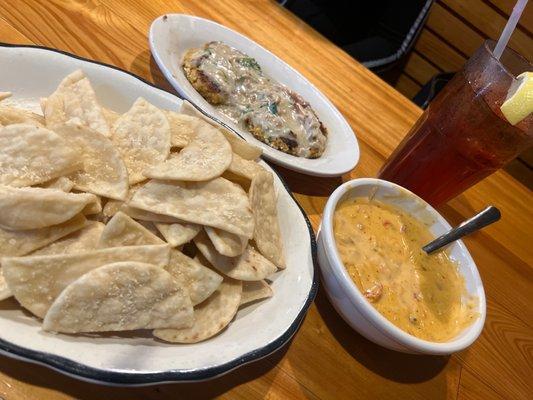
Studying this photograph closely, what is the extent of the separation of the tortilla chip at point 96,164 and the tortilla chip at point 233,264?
16 cm

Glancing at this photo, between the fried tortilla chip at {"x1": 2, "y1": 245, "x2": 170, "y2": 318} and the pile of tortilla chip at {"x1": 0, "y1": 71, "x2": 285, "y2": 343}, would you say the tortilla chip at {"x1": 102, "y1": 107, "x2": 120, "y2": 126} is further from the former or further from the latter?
the fried tortilla chip at {"x1": 2, "y1": 245, "x2": 170, "y2": 318}

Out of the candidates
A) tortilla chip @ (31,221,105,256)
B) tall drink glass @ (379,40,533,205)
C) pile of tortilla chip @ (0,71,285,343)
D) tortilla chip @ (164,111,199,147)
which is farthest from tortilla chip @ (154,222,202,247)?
tall drink glass @ (379,40,533,205)

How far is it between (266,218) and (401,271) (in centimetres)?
31

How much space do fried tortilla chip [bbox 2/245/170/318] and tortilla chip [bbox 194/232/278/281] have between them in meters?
0.10

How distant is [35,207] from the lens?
0.78m

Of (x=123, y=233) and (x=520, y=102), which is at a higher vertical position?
(x=520, y=102)

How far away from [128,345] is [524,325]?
3.37 ft

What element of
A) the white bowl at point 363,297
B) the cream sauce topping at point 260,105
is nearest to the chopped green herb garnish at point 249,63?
the cream sauce topping at point 260,105

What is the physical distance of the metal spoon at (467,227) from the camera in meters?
1.03

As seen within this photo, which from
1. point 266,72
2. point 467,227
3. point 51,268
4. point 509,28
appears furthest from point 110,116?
point 509,28

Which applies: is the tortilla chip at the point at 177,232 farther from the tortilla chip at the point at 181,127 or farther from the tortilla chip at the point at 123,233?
the tortilla chip at the point at 181,127

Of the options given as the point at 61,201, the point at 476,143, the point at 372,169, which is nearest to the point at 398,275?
the point at 476,143

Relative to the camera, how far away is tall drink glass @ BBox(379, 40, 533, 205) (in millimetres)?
1167

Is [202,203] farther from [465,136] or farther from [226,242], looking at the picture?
[465,136]
